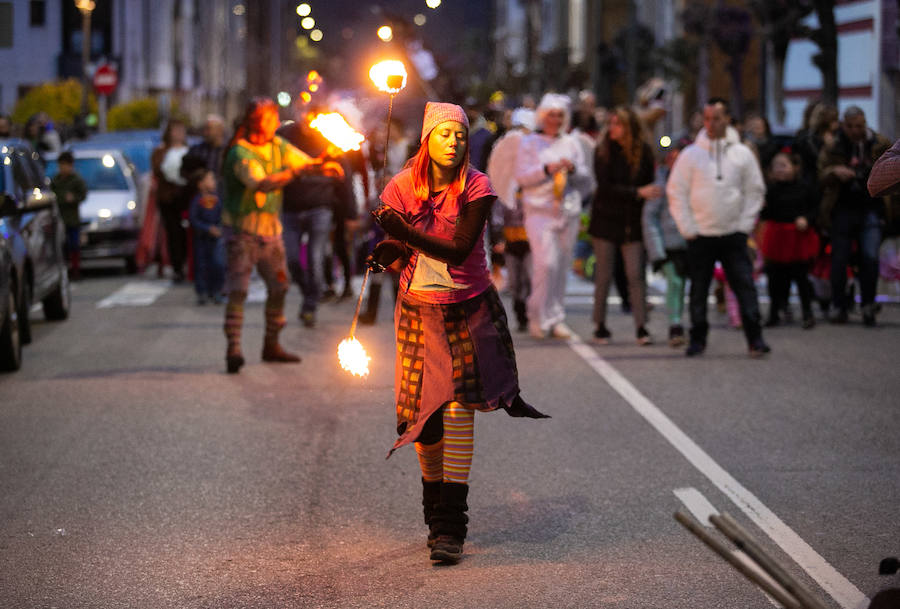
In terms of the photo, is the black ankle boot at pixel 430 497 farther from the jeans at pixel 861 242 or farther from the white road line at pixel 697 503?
the jeans at pixel 861 242

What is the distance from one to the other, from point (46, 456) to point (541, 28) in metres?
119

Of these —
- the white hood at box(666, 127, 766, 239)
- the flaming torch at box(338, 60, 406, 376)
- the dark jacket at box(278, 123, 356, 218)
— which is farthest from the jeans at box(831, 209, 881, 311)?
the flaming torch at box(338, 60, 406, 376)

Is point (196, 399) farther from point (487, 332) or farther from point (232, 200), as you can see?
point (487, 332)

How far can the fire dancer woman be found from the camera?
6539 mm

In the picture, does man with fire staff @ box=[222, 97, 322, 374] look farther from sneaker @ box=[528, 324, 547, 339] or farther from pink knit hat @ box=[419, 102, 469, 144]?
pink knit hat @ box=[419, 102, 469, 144]

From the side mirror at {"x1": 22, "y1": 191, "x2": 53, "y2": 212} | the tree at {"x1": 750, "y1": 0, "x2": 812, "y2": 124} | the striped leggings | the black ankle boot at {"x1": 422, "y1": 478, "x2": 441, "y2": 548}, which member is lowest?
the black ankle boot at {"x1": 422, "y1": 478, "x2": 441, "y2": 548}

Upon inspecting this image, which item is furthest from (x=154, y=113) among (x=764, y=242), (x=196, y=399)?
(x=196, y=399)

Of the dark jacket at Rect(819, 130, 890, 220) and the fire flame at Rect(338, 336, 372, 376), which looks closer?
the fire flame at Rect(338, 336, 372, 376)

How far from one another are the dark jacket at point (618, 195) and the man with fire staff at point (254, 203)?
10.2ft

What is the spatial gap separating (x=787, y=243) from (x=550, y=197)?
2579mm

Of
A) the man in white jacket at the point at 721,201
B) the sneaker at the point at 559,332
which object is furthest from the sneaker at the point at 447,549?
the sneaker at the point at 559,332

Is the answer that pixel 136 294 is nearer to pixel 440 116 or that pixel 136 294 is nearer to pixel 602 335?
pixel 602 335

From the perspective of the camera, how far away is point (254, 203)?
11.8 m

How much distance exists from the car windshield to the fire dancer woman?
56.6ft
